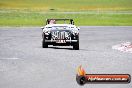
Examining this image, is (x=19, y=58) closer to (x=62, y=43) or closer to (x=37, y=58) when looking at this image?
(x=37, y=58)

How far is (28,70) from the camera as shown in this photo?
17.7 meters

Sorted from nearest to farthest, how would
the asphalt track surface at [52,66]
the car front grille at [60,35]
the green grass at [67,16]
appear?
the asphalt track surface at [52,66]
the car front grille at [60,35]
the green grass at [67,16]

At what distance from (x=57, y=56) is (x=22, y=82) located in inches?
Result: 362

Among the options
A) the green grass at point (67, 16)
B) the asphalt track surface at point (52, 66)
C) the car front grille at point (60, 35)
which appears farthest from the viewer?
the green grass at point (67, 16)

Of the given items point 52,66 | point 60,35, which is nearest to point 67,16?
point 60,35

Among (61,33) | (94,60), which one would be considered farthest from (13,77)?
(61,33)

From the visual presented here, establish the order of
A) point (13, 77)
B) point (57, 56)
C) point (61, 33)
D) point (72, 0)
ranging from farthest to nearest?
1. point (72, 0)
2. point (61, 33)
3. point (57, 56)
4. point (13, 77)

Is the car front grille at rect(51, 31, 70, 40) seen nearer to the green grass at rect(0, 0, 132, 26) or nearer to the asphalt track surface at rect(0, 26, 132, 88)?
the asphalt track surface at rect(0, 26, 132, 88)

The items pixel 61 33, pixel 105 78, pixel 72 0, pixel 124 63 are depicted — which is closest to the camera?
pixel 105 78

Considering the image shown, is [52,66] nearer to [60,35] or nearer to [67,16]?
[60,35]

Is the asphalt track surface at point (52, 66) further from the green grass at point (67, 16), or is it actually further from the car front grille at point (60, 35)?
the green grass at point (67, 16)

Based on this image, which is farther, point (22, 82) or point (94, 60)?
point (94, 60)

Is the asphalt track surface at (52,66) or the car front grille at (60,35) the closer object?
the asphalt track surface at (52,66)

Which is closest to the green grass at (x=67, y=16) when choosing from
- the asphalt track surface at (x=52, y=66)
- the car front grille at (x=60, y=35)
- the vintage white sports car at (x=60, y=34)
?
the vintage white sports car at (x=60, y=34)
